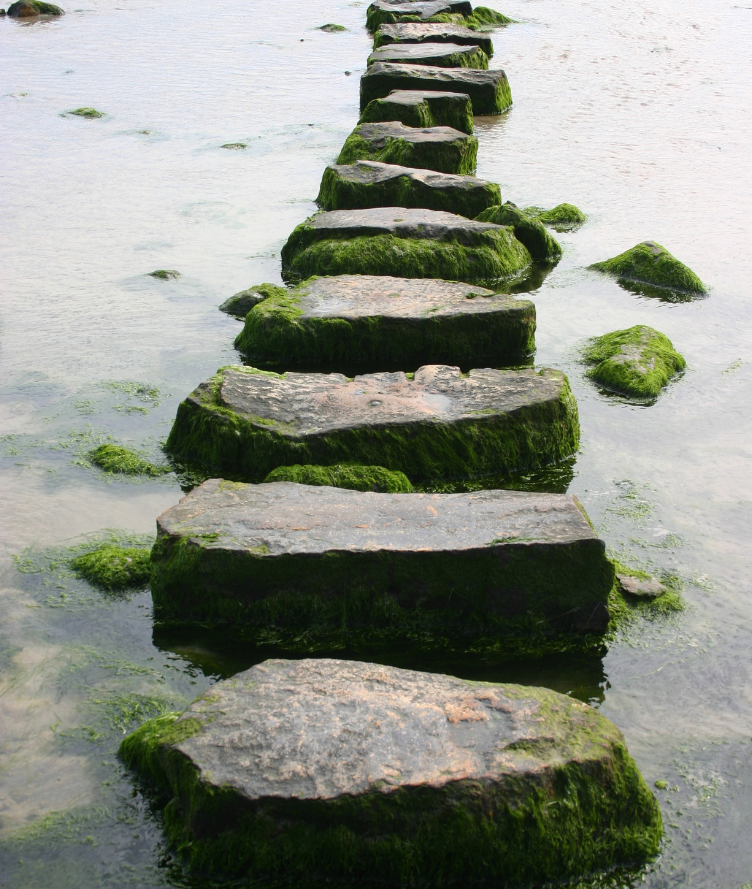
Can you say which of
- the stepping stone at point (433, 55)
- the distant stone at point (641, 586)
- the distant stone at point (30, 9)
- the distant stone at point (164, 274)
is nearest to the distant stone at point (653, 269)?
the distant stone at point (164, 274)

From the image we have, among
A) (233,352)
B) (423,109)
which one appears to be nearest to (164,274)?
(233,352)

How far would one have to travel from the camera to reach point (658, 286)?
6.82m

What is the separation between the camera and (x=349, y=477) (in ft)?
13.7

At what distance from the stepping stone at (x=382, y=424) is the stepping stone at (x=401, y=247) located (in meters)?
1.87

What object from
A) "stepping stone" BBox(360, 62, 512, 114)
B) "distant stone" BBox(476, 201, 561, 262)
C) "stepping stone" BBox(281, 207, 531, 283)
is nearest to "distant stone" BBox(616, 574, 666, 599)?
"stepping stone" BBox(281, 207, 531, 283)

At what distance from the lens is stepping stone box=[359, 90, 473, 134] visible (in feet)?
31.6

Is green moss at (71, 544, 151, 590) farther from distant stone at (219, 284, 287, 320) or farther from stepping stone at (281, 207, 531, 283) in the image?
stepping stone at (281, 207, 531, 283)

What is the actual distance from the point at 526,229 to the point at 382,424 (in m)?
3.46

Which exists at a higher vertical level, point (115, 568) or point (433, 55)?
point (433, 55)

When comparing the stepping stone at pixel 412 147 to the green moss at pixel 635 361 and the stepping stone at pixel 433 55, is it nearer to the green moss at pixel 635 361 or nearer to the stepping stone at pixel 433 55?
the stepping stone at pixel 433 55

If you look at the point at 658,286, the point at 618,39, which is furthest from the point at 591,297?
the point at 618,39

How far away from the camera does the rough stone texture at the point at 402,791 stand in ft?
8.04

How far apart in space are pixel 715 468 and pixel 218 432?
7.99ft

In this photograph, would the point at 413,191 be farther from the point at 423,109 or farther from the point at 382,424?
the point at 382,424
